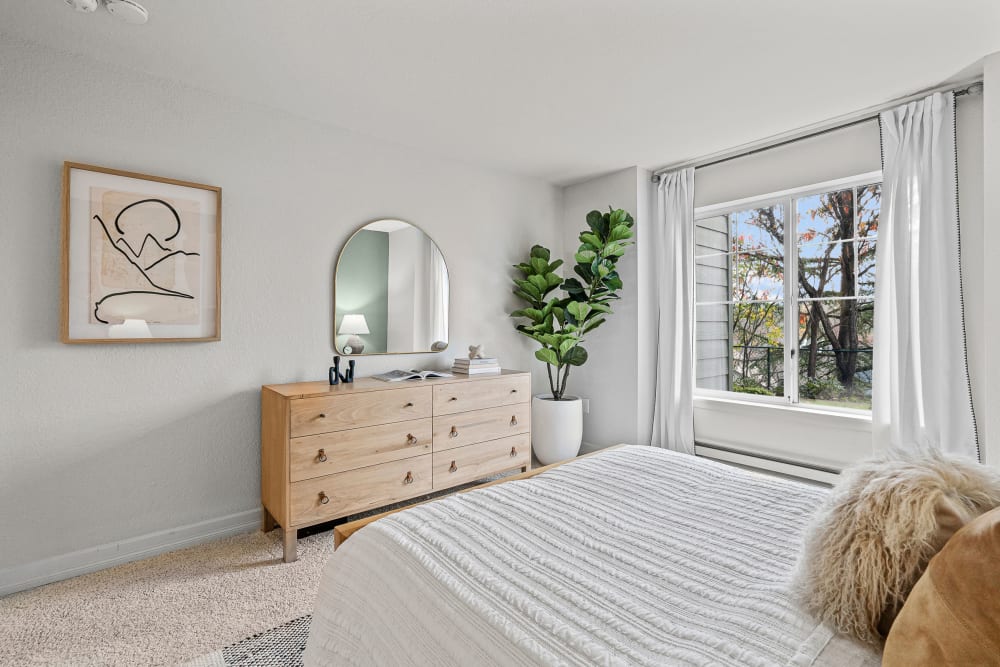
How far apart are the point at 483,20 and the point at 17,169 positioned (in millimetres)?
2159

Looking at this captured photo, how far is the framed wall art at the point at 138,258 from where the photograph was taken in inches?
87.8

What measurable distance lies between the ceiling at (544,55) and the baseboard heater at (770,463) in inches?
87.0

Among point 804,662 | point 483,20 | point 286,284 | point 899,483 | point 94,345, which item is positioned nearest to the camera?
point 804,662

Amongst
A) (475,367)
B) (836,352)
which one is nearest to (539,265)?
(475,367)

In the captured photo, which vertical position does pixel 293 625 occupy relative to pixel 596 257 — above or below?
below

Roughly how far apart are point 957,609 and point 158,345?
3003mm

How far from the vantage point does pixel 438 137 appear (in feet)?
10.6

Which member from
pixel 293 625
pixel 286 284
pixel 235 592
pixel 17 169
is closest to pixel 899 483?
pixel 293 625

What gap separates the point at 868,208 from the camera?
3068 mm

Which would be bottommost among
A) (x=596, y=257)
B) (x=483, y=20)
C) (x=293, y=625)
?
(x=293, y=625)

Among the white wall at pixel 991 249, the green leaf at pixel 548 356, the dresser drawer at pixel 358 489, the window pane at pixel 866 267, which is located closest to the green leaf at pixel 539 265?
the green leaf at pixel 548 356

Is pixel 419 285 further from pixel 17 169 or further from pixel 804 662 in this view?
pixel 804 662

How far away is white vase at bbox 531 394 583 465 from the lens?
3.75 m

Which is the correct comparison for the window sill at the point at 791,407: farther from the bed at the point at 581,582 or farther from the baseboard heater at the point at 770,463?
the bed at the point at 581,582
